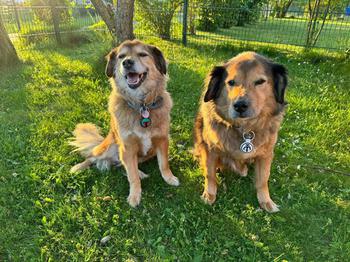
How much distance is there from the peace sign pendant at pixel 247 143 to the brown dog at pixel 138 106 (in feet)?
2.51

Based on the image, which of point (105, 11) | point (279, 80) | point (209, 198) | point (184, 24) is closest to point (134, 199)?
point (209, 198)

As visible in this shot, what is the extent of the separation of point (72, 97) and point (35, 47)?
4791 millimetres

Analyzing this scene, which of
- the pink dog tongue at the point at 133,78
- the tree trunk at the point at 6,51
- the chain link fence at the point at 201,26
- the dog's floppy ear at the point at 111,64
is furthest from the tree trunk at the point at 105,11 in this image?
the pink dog tongue at the point at 133,78

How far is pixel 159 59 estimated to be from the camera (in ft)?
9.00

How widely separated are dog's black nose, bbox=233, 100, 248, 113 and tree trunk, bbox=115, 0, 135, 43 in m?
4.14

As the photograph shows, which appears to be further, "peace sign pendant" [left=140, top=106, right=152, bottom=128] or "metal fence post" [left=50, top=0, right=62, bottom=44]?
"metal fence post" [left=50, top=0, right=62, bottom=44]

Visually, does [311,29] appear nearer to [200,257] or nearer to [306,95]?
[306,95]

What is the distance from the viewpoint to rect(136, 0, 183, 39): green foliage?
342 inches

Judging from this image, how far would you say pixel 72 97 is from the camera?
15.6ft

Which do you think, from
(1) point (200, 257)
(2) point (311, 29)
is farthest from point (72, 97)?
(2) point (311, 29)

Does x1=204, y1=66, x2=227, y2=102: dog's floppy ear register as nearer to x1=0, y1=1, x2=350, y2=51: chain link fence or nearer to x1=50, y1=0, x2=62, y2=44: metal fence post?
x1=0, y1=1, x2=350, y2=51: chain link fence

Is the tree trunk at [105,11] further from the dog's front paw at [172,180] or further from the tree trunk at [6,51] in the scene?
the dog's front paw at [172,180]

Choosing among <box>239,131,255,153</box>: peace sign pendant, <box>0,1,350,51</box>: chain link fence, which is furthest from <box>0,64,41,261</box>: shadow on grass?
<box>0,1,350,51</box>: chain link fence

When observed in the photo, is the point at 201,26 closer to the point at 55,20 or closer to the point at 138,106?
the point at 55,20
